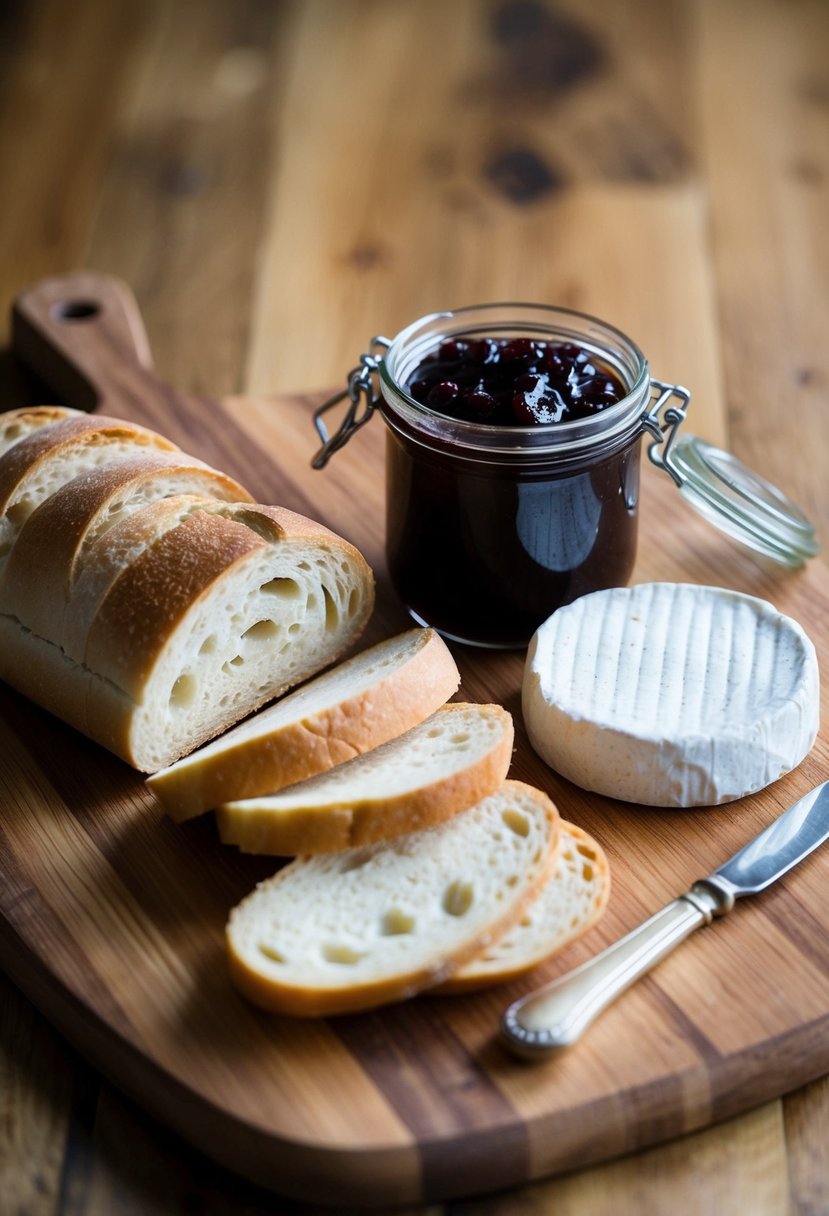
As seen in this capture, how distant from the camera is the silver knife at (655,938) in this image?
7.64ft

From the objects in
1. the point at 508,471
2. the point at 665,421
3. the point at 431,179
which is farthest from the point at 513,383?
the point at 431,179

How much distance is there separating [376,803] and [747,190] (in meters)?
3.97

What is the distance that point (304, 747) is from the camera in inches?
108

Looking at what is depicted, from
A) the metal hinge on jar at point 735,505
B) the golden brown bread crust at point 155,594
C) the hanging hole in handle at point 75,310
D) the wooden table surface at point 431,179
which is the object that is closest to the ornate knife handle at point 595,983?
the golden brown bread crust at point 155,594

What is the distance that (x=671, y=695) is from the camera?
2914 millimetres

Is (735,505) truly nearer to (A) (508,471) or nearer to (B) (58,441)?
(A) (508,471)

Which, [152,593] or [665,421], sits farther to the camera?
[665,421]

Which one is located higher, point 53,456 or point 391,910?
point 53,456

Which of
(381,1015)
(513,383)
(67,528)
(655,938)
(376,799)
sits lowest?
(381,1015)

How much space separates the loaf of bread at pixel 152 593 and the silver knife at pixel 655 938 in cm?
100

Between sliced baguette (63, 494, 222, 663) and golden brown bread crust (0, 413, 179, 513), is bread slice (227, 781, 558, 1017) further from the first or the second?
golden brown bread crust (0, 413, 179, 513)

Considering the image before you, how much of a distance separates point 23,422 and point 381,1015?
6.03 feet

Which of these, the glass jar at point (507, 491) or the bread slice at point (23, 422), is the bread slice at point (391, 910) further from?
the bread slice at point (23, 422)

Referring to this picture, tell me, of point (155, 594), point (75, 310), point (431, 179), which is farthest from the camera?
point (431, 179)
